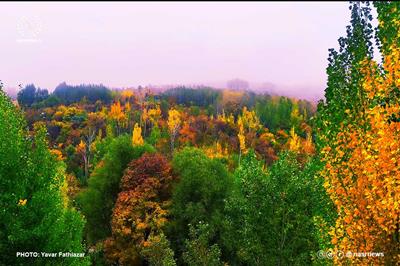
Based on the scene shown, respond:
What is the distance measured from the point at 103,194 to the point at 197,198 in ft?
32.6

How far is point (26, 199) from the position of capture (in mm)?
18484

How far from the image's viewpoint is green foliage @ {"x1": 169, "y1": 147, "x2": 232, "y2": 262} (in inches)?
1412

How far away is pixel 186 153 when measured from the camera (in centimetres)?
4059

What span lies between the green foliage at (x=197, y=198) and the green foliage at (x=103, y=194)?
22.8ft

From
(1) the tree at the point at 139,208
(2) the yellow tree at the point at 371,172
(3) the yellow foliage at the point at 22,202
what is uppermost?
(2) the yellow tree at the point at 371,172

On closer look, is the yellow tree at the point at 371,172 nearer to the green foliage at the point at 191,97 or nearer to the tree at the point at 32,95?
the tree at the point at 32,95

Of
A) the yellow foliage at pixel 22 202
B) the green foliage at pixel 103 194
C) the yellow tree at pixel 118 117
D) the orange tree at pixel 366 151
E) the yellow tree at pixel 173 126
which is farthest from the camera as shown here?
the yellow tree at pixel 118 117

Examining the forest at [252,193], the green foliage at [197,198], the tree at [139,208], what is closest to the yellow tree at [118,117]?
the forest at [252,193]

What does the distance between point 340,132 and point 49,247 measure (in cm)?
1346

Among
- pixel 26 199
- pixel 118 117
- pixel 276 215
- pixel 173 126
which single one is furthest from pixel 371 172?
pixel 118 117

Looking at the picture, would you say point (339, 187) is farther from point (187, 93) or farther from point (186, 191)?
point (187, 93)

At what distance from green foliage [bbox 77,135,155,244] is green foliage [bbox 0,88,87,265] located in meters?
21.6

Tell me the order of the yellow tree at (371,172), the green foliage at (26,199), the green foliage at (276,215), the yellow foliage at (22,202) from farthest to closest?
the green foliage at (276,215) < the yellow foliage at (22,202) < the green foliage at (26,199) < the yellow tree at (371,172)

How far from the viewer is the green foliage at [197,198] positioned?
35875 mm
